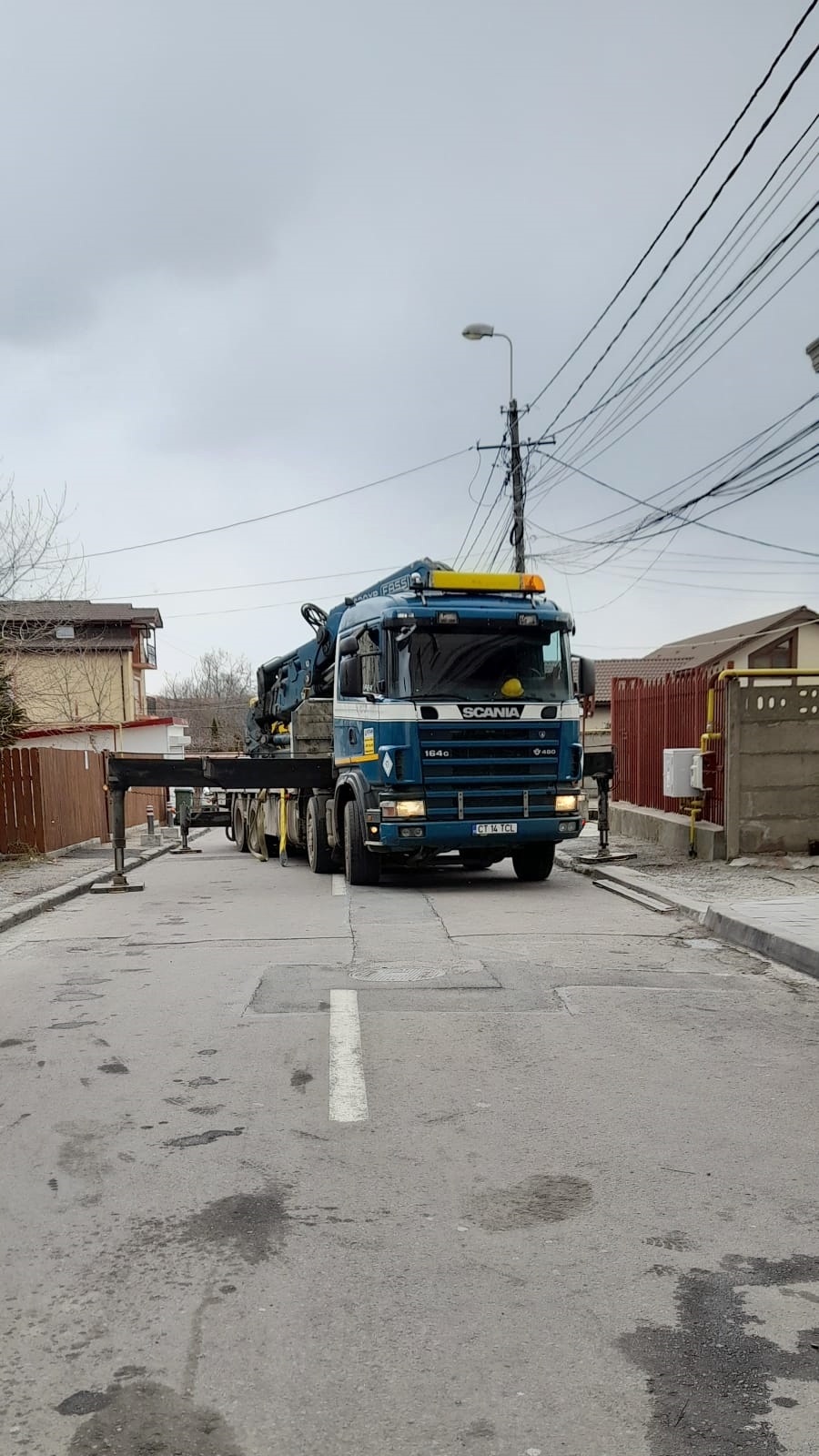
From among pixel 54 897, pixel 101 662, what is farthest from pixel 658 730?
pixel 101 662

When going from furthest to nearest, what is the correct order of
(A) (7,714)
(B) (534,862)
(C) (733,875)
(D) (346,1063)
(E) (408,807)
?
(A) (7,714)
(B) (534,862)
(C) (733,875)
(E) (408,807)
(D) (346,1063)

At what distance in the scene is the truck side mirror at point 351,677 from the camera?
14281 mm

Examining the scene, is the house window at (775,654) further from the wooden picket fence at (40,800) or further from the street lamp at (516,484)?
the wooden picket fence at (40,800)

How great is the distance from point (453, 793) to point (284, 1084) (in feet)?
25.8

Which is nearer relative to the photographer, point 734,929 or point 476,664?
point 734,929

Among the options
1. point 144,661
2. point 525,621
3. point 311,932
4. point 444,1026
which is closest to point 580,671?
point 525,621

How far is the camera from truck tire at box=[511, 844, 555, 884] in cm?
1458

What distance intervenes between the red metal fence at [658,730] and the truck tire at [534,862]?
2.35m

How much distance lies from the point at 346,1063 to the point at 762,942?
4.68m

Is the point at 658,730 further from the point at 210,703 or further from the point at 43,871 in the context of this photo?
the point at 210,703

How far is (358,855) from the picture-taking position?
47.2ft

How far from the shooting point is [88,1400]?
117 inches

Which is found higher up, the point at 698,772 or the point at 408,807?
the point at 698,772

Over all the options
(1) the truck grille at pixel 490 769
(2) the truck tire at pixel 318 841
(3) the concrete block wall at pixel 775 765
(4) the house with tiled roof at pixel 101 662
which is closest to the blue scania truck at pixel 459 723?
(1) the truck grille at pixel 490 769
